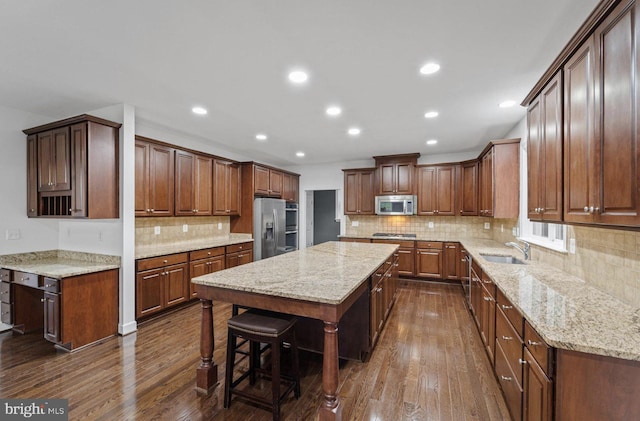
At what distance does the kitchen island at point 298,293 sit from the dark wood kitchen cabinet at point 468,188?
3238 millimetres

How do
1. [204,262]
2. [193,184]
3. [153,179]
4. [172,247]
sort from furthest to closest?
[193,184] < [204,262] < [172,247] < [153,179]

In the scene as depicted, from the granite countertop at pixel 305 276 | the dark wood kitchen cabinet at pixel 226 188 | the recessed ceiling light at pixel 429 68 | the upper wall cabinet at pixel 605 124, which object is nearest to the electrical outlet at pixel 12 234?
the dark wood kitchen cabinet at pixel 226 188

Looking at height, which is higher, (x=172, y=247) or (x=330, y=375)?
(x=172, y=247)

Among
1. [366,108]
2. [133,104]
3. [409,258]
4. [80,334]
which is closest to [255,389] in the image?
[80,334]

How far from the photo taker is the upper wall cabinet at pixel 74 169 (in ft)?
9.89

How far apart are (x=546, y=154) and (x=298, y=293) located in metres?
2.04

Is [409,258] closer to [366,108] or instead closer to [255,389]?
[366,108]

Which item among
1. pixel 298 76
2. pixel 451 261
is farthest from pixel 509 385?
pixel 451 261

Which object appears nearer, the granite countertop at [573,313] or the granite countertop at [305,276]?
the granite countertop at [573,313]

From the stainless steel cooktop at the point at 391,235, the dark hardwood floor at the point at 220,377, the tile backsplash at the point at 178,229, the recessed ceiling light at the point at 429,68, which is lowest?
the dark hardwood floor at the point at 220,377

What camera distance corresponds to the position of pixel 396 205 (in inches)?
225

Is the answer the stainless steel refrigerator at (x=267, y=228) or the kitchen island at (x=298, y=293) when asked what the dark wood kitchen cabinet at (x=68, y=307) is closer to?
the kitchen island at (x=298, y=293)

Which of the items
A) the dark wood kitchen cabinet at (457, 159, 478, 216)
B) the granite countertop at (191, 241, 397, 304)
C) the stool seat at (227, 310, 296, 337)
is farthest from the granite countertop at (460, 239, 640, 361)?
the dark wood kitchen cabinet at (457, 159, 478, 216)

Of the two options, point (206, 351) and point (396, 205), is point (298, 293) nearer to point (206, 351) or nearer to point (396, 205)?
point (206, 351)
